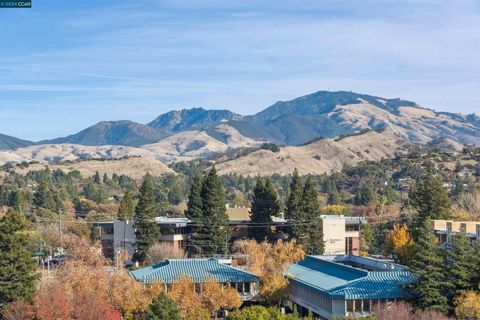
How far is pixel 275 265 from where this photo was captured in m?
54.5

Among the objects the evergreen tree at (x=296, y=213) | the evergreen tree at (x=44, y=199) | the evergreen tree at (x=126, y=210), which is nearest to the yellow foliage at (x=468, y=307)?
the evergreen tree at (x=296, y=213)

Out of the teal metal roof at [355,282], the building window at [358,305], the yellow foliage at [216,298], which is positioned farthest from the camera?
the yellow foliage at [216,298]

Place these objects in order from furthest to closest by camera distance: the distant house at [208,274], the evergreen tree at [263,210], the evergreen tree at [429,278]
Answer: the evergreen tree at [263,210]
the distant house at [208,274]
the evergreen tree at [429,278]

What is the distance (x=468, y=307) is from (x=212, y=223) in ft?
110

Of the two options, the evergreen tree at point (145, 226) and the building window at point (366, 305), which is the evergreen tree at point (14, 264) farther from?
the evergreen tree at point (145, 226)

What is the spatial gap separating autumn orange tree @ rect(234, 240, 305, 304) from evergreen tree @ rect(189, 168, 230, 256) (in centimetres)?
1019

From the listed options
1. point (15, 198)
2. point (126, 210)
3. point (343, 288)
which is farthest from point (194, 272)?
point (15, 198)

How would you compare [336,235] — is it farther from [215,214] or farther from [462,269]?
[462,269]

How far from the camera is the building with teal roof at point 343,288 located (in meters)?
46.9

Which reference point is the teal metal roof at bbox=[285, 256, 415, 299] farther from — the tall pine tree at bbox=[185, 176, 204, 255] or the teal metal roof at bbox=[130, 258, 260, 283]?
the tall pine tree at bbox=[185, 176, 204, 255]

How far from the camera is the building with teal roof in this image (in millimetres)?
46875

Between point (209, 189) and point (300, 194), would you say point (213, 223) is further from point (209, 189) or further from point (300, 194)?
point (300, 194)

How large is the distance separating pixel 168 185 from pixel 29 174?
3356 centimetres

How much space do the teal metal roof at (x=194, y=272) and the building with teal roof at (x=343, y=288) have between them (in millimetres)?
3460
